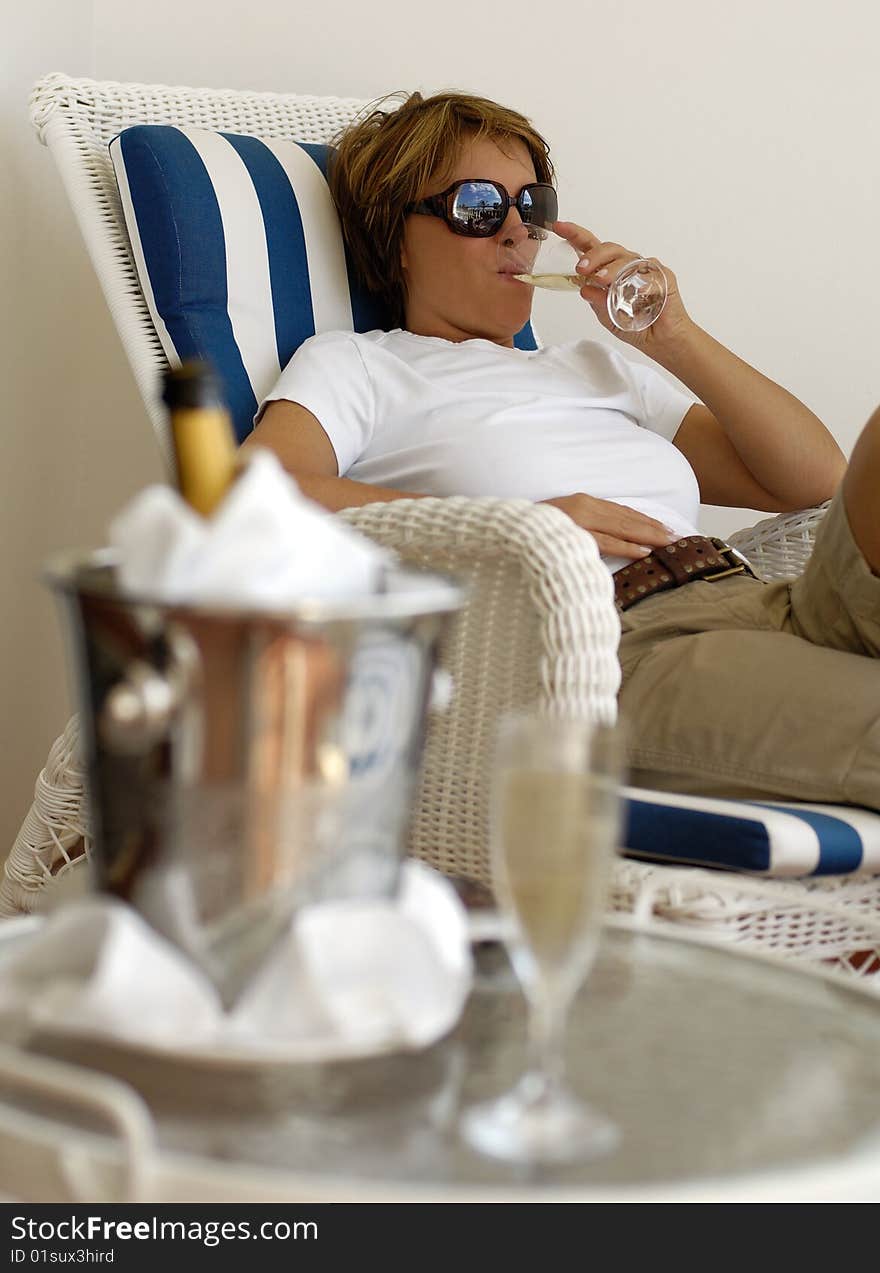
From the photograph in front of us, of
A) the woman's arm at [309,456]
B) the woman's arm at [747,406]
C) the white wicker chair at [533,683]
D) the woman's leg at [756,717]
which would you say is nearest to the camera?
the white wicker chair at [533,683]

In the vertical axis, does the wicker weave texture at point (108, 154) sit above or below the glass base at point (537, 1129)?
above

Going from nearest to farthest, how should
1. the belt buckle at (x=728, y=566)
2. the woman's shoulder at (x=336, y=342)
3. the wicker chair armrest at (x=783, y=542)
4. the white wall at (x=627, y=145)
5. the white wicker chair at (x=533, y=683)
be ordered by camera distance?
the white wicker chair at (x=533, y=683) → the belt buckle at (x=728, y=566) → the woman's shoulder at (x=336, y=342) → the wicker chair armrest at (x=783, y=542) → the white wall at (x=627, y=145)

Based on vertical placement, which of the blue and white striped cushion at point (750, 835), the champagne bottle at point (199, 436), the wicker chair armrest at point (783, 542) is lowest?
the wicker chair armrest at point (783, 542)

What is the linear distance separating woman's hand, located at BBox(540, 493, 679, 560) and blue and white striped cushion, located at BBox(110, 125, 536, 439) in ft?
1.57

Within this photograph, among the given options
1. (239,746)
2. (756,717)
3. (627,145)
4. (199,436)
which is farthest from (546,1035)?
(627,145)

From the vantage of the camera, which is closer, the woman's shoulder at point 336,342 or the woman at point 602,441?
the woman at point 602,441

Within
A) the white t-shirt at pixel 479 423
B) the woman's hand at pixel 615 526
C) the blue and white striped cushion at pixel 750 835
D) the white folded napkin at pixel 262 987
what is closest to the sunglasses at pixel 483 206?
the white t-shirt at pixel 479 423

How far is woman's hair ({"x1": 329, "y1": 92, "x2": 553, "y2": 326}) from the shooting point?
83.0 inches

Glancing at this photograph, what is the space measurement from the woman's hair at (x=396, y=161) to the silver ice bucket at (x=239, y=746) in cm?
153

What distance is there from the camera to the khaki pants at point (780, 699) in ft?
4.56

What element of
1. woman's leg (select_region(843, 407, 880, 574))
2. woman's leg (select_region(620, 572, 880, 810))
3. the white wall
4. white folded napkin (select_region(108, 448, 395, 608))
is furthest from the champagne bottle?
the white wall

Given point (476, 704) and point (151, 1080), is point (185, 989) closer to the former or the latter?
point (151, 1080)

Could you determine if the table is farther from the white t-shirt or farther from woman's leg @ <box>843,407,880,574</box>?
the white t-shirt

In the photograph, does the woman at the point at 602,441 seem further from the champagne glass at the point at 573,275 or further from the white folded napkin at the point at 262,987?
the white folded napkin at the point at 262,987
